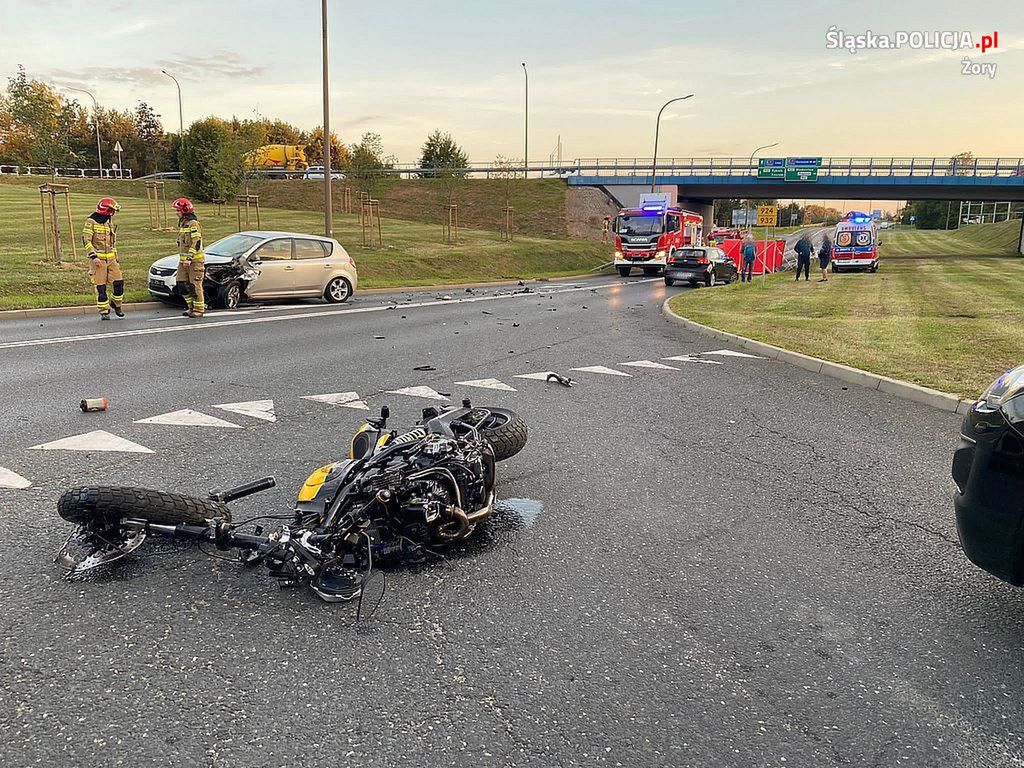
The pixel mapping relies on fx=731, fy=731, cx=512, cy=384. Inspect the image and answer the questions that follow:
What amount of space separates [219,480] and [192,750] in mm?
2621

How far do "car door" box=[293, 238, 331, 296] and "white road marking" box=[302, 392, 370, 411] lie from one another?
32.3 feet

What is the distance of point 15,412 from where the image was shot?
254 inches

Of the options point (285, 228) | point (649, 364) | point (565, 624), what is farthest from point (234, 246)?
point (285, 228)

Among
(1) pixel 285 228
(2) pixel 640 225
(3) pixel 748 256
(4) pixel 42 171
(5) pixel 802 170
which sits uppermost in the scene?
(4) pixel 42 171

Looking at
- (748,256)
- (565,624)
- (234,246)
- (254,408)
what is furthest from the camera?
(748,256)

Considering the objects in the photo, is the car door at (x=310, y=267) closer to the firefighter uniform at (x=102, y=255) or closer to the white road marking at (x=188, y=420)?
the firefighter uniform at (x=102, y=255)

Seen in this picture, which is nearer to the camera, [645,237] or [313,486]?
[313,486]

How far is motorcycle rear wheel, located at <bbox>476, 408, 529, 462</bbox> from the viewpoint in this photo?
4.80 meters

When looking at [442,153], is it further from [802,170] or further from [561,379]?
[561,379]

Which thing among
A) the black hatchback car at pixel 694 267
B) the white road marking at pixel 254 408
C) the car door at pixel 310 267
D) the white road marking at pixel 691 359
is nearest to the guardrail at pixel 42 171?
the black hatchback car at pixel 694 267

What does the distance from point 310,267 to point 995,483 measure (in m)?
15.6

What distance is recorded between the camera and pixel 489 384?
8250mm

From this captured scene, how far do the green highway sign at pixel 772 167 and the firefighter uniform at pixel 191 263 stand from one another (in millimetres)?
45112

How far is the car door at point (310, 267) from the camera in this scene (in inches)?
654
